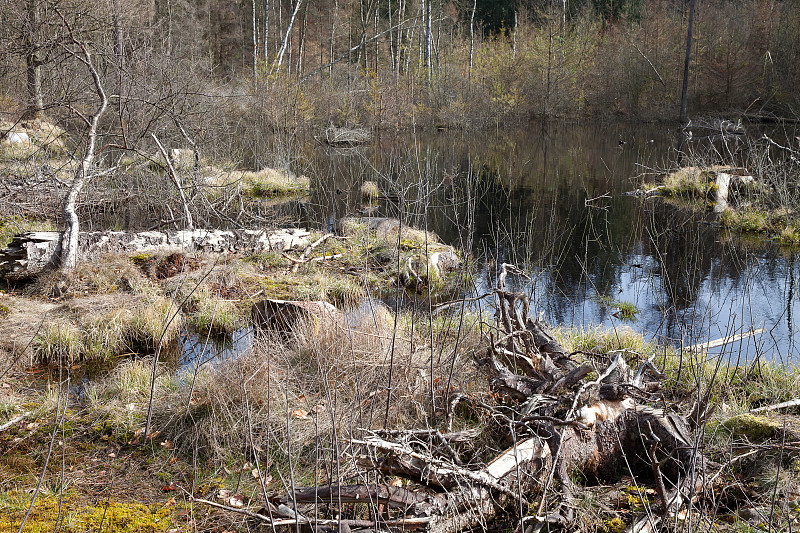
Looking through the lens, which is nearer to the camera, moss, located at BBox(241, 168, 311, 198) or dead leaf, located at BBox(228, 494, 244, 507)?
dead leaf, located at BBox(228, 494, 244, 507)

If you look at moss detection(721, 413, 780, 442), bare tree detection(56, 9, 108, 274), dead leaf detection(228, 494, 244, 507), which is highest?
bare tree detection(56, 9, 108, 274)

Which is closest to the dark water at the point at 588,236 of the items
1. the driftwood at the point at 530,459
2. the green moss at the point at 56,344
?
the driftwood at the point at 530,459

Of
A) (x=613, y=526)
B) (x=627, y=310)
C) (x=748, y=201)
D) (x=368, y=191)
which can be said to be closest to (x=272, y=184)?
(x=368, y=191)

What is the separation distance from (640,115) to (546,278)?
87.1 feet

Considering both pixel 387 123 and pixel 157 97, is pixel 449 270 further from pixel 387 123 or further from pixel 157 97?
pixel 387 123

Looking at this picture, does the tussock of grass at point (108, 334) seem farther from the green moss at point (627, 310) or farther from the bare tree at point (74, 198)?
the green moss at point (627, 310)

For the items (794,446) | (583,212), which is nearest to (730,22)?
(583,212)

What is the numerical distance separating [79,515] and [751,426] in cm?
374

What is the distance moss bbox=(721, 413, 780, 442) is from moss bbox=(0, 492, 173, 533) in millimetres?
3215

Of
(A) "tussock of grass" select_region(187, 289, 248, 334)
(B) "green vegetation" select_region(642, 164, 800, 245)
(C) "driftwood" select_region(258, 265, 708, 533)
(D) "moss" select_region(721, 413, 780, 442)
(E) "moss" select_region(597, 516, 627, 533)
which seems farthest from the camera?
(B) "green vegetation" select_region(642, 164, 800, 245)

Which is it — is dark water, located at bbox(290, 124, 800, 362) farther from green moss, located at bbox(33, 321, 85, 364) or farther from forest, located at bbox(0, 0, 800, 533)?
green moss, located at bbox(33, 321, 85, 364)

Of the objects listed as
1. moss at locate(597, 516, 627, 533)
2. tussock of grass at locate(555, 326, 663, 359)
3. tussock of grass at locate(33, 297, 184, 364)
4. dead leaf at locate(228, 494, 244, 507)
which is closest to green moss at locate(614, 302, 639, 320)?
tussock of grass at locate(555, 326, 663, 359)

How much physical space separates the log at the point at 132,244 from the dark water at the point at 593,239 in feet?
5.07

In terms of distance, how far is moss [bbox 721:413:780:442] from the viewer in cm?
367
